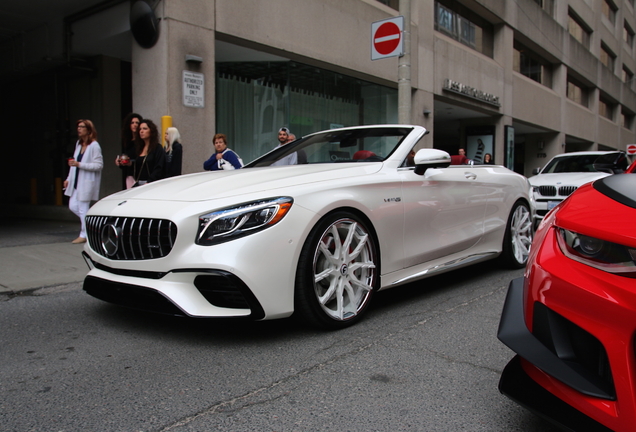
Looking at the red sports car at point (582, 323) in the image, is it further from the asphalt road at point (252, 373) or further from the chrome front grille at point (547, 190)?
the chrome front grille at point (547, 190)

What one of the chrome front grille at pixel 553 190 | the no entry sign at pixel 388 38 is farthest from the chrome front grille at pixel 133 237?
the chrome front grille at pixel 553 190

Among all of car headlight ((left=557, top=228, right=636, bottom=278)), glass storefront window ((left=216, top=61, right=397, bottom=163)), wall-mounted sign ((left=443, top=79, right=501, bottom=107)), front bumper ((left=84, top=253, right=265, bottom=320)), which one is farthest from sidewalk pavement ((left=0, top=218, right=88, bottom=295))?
wall-mounted sign ((left=443, top=79, right=501, bottom=107))

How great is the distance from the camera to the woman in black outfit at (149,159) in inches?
265

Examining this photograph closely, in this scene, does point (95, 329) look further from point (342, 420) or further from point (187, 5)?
point (187, 5)

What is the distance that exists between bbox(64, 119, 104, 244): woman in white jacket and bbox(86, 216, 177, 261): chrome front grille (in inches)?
174

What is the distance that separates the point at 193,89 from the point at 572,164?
7.47 metres

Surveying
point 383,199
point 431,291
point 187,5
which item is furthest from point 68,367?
point 187,5

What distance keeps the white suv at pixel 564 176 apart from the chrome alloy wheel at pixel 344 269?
20.4ft

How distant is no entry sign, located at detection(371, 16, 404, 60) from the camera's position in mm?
8398

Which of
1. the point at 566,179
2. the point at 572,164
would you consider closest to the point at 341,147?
the point at 566,179

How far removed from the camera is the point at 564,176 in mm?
9820

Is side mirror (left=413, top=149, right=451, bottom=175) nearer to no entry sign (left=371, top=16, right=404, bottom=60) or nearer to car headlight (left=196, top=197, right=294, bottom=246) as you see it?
car headlight (left=196, top=197, right=294, bottom=246)

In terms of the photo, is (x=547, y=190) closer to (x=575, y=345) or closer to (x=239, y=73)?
(x=239, y=73)

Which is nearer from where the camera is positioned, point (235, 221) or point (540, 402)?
point (540, 402)
